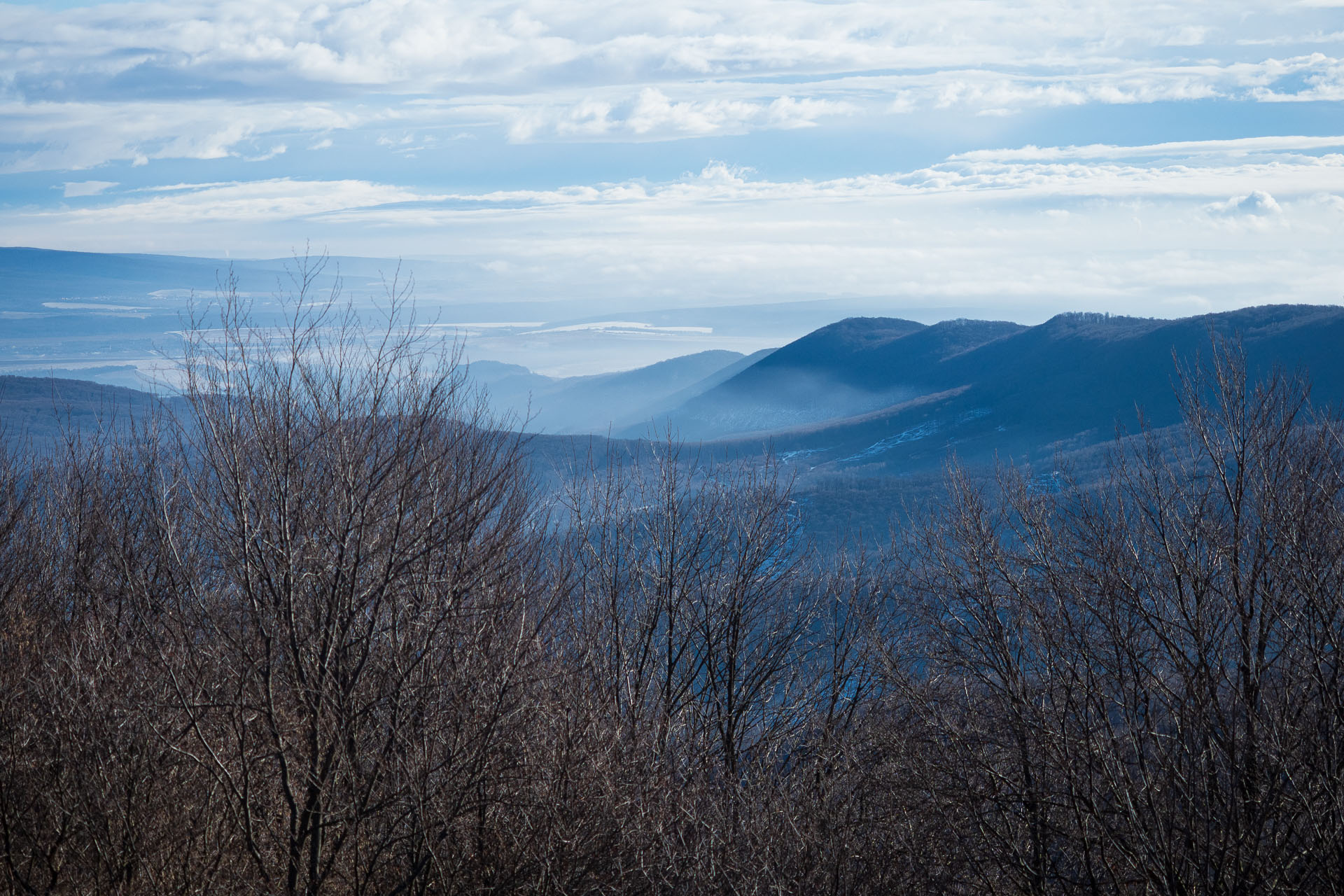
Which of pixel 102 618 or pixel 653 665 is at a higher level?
pixel 102 618

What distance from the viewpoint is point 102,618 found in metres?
19.1

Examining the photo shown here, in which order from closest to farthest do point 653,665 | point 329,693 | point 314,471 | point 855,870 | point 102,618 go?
1. point 329,693
2. point 314,471
3. point 855,870
4. point 102,618
5. point 653,665

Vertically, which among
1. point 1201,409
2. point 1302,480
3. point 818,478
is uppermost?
point 1201,409

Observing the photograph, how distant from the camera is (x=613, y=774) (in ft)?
47.7

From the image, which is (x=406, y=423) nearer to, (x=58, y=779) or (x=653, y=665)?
(x=58, y=779)

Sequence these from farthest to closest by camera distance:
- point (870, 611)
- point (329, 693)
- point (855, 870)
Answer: point (870, 611)
point (855, 870)
point (329, 693)

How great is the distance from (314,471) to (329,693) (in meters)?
2.83

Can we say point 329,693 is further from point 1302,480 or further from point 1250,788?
point 1302,480

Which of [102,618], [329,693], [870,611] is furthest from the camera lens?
[870,611]

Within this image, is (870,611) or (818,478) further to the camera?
(818,478)

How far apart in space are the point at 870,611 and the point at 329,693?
50.2 feet

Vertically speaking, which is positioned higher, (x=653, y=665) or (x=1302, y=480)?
(x=1302, y=480)

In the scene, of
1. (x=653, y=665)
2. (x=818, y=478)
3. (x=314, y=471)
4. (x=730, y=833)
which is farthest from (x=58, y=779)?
(x=818, y=478)

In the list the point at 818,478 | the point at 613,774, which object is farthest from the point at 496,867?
the point at 818,478
